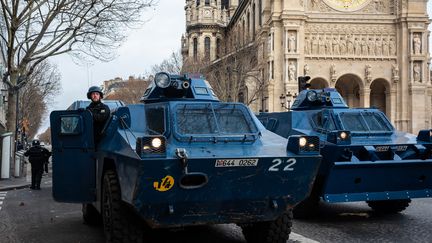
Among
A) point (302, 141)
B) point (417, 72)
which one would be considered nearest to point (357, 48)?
point (417, 72)

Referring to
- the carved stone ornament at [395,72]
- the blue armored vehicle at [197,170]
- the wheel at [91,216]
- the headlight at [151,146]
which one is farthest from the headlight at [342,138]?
the carved stone ornament at [395,72]

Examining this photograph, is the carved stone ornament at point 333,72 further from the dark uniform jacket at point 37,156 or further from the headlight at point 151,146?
the headlight at point 151,146

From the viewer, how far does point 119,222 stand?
6793mm

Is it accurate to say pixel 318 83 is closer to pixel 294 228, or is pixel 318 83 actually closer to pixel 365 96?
pixel 365 96

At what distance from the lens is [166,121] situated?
23.8 feet

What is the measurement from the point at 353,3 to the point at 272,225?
190 feet

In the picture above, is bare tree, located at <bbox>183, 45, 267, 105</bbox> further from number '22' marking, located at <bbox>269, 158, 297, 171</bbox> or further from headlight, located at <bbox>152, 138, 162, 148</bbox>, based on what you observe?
headlight, located at <bbox>152, 138, 162, 148</bbox>

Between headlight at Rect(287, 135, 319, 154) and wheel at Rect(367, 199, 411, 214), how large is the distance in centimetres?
532

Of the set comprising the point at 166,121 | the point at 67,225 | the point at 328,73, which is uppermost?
the point at 328,73

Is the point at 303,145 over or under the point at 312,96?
under

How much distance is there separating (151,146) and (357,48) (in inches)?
2248

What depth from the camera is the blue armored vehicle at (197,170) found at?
248 inches

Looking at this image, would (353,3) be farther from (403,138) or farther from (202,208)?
(202,208)

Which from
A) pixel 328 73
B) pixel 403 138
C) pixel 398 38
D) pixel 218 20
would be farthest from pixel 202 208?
pixel 218 20
